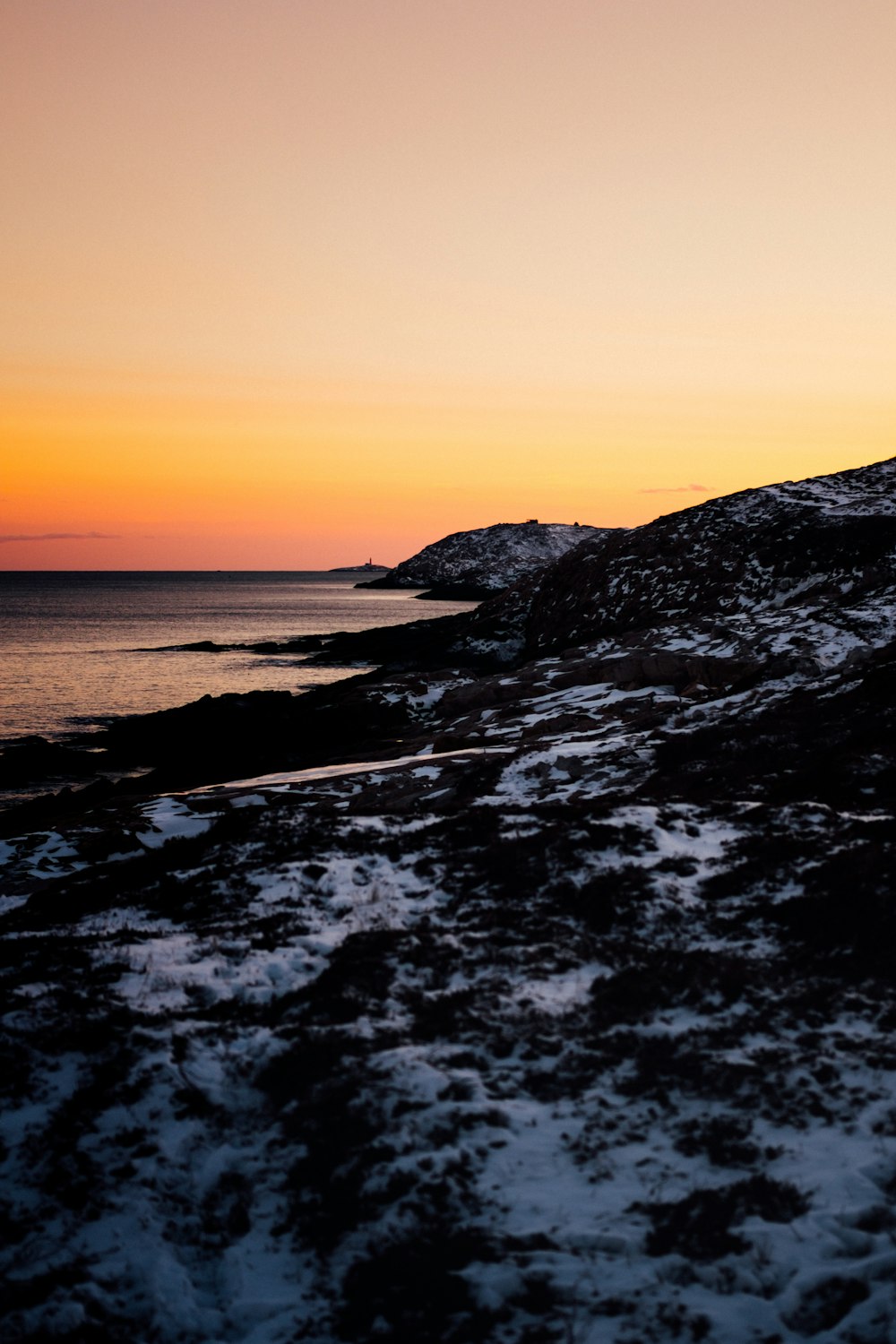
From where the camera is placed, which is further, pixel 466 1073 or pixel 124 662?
pixel 124 662

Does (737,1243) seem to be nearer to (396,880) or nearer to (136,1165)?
(136,1165)

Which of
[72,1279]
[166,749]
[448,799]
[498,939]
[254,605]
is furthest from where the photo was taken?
[254,605]

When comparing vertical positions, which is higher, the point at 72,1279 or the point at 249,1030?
the point at 249,1030

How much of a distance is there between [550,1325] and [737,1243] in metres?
1.44

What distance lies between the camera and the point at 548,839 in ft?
39.4

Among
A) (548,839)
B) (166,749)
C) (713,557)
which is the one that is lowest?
(166,749)

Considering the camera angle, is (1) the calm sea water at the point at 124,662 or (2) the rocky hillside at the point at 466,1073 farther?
(1) the calm sea water at the point at 124,662

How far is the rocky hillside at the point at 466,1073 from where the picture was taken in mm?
5922

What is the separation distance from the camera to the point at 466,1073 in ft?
25.2

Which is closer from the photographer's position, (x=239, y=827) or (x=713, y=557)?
(x=239, y=827)

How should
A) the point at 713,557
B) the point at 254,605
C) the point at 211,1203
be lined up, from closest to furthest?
1. the point at 211,1203
2. the point at 713,557
3. the point at 254,605

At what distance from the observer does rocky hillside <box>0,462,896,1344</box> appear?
592cm

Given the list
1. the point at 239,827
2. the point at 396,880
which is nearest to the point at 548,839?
the point at 396,880

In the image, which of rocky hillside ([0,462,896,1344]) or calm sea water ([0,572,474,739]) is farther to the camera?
calm sea water ([0,572,474,739])
